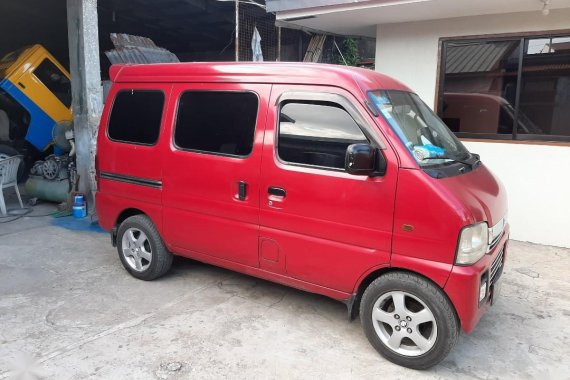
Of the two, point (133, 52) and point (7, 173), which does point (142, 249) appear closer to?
point (7, 173)

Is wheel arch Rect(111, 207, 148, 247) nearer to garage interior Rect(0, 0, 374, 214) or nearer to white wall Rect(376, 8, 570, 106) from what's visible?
garage interior Rect(0, 0, 374, 214)

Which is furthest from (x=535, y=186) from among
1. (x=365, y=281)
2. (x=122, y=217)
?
(x=122, y=217)

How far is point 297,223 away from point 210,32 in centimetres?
942

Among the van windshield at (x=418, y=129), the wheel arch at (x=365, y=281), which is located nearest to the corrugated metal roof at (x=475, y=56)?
the van windshield at (x=418, y=129)

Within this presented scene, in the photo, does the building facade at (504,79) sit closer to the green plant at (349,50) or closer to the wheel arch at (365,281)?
the green plant at (349,50)

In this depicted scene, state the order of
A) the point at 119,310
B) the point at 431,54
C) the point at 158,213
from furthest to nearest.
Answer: the point at 431,54 < the point at 158,213 < the point at 119,310

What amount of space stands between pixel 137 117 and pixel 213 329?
211 cm

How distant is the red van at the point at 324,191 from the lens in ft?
9.26

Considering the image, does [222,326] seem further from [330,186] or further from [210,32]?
[210,32]

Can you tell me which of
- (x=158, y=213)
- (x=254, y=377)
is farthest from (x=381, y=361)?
(x=158, y=213)

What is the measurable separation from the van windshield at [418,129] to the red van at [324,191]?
0.05 ft

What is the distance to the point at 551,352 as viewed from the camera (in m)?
3.29

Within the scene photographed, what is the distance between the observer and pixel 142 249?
429cm

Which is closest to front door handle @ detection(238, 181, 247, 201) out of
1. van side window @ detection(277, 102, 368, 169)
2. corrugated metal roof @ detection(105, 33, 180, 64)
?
van side window @ detection(277, 102, 368, 169)
